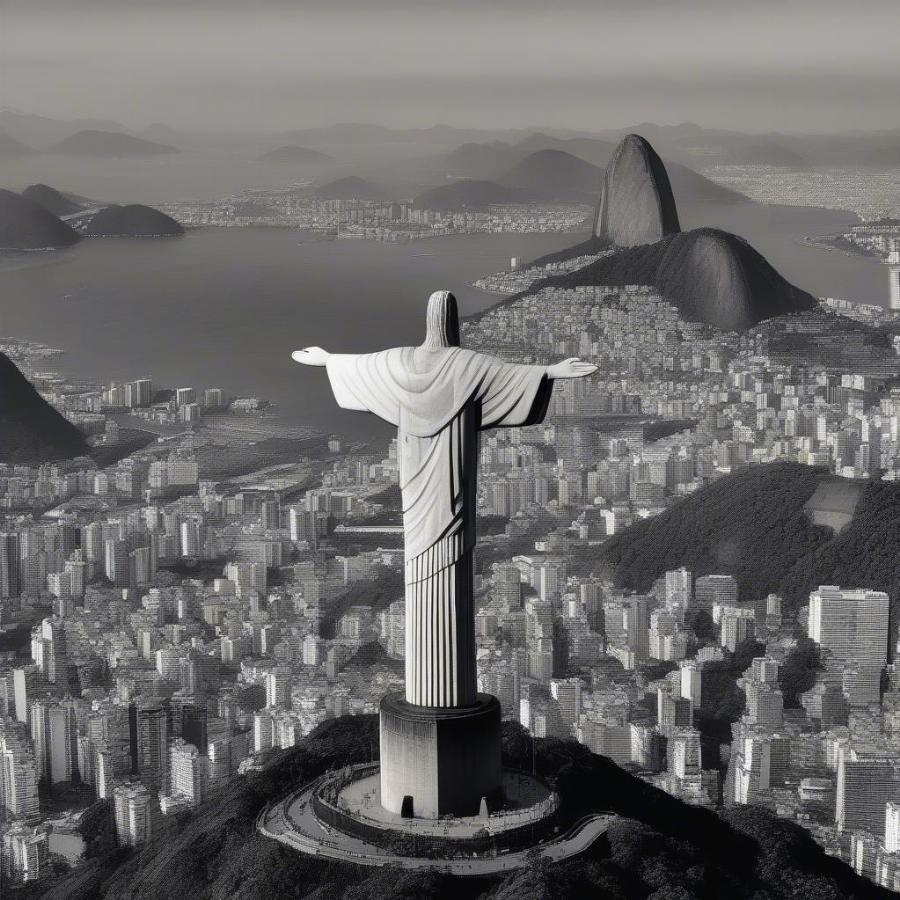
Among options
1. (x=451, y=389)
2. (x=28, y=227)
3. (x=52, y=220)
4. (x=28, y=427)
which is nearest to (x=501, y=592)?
(x=28, y=427)

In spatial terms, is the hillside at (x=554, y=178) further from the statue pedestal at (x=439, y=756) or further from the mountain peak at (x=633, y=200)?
the statue pedestal at (x=439, y=756)

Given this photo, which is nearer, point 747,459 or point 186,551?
point 186,551

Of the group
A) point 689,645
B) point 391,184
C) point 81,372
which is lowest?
point 689,645

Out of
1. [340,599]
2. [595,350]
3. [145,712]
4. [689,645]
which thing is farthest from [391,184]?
[145,712]

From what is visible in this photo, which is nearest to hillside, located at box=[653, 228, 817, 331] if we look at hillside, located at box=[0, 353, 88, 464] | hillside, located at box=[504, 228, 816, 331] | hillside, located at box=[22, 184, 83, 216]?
hillside, located at box=[504, 228, 816, 331]

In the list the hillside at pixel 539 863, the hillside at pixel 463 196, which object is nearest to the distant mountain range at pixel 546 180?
the hillside at pixel 463 196

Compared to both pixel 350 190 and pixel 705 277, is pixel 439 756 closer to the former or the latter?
pixel 350 190

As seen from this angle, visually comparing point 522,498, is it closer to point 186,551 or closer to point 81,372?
point 186,551
